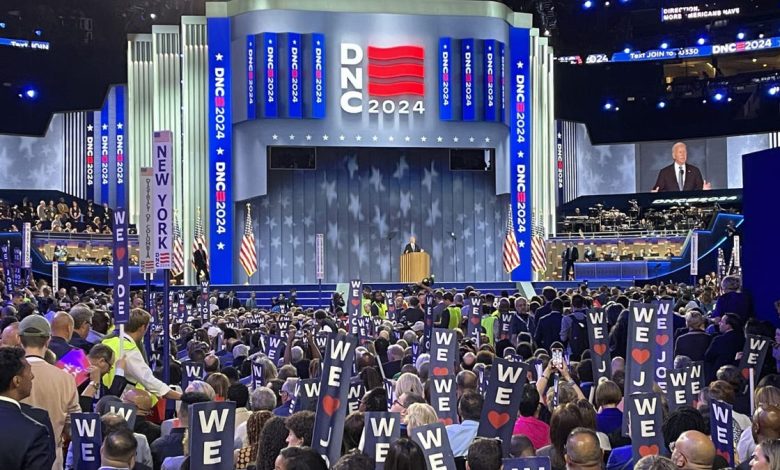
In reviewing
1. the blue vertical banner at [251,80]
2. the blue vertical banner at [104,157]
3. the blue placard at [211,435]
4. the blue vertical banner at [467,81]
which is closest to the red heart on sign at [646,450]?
the blue placard at [211,435]

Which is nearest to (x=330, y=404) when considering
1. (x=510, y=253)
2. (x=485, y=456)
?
(x=485, y=456)

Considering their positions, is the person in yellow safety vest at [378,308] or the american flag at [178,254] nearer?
the person in yellow safety vest at [378,308]

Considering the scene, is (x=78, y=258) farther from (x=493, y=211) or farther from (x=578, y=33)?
(x=578, y=33)

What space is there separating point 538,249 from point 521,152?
272 centimetres

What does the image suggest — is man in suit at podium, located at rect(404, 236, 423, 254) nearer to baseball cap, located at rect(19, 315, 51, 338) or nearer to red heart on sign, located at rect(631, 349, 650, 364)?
red heart on sign, located at rect(631, 349, 650, 364)

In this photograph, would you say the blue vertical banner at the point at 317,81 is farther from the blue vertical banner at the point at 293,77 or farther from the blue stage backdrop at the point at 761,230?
the blue stage backdrop at the point at 761,230

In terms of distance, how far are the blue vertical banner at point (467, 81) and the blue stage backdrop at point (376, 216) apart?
8.39 feet

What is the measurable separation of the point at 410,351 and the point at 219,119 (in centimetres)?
2127

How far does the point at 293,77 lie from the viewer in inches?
1313

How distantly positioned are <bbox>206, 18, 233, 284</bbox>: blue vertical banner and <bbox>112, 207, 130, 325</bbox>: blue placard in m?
22.3

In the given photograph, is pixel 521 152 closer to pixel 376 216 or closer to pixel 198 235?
pixel 376 216

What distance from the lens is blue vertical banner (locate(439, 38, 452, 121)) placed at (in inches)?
1348

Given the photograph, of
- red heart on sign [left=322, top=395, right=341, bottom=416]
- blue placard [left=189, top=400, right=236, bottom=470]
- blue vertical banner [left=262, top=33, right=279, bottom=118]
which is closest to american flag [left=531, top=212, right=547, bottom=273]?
blue vertical banner [left=262, top=33, right=279, bottom=118]

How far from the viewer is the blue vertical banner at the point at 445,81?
112 ft
